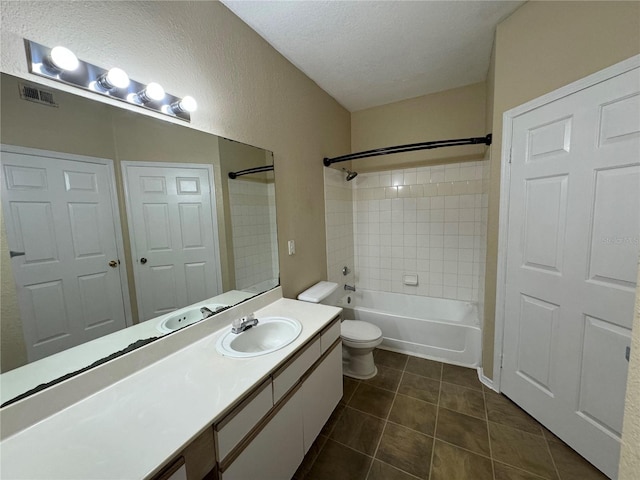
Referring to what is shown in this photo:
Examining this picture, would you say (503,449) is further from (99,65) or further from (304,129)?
(99,65)

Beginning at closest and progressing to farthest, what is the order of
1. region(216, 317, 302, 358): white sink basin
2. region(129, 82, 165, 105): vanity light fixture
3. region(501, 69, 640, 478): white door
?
1. region(129, 82, 165, 105): vanity light fixture
2. region(501, 69, 640, 478): white door
3. region(216, 317, 302, 358): white sink basin

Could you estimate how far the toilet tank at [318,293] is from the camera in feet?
6.74

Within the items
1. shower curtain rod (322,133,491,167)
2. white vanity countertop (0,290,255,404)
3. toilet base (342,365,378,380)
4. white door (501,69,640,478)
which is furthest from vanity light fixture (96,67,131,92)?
toilet base (342,365,378,380)

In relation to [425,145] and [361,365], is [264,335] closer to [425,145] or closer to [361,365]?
[361,365]

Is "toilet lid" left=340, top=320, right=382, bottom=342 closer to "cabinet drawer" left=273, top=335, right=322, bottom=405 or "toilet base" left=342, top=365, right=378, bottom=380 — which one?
"toilet base" left=342, top=365, right=378, bottom=380

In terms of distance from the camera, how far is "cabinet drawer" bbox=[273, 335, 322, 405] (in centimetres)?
113

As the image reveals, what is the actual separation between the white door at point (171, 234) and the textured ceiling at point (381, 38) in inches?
43.8

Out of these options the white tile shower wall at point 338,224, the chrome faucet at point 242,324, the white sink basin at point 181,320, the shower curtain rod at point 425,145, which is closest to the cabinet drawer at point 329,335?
the chrome faucet at point 242,324

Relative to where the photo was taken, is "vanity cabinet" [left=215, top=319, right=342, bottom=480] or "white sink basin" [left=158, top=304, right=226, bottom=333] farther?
"white sink basin" [left=158, top=304, right=226, bottom=333]

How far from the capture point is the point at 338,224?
287 centimetres

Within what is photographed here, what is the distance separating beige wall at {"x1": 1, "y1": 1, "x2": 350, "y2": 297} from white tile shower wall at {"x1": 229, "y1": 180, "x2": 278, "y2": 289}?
10 centimetres

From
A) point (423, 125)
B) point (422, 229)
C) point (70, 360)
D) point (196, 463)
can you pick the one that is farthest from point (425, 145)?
point (70, 360)

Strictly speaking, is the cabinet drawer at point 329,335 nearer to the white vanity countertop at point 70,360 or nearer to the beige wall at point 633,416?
the white vanity countertop at point 70,360

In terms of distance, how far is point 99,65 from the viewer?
989 mm
